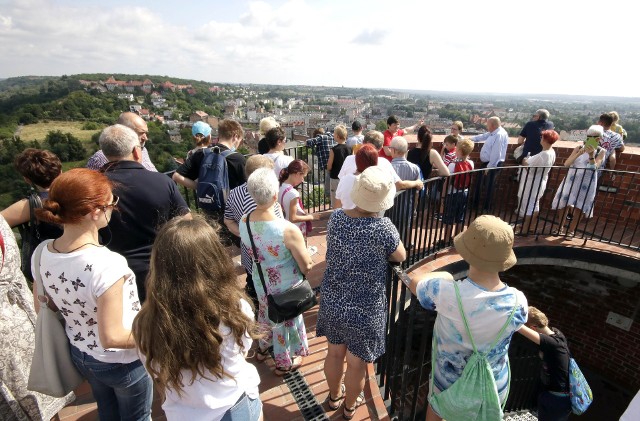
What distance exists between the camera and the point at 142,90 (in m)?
125

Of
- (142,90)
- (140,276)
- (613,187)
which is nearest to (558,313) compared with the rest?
(613,187)

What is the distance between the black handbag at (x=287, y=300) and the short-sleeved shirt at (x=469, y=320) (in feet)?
2.88

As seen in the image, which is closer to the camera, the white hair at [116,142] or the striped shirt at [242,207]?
the white hair at [116,142]

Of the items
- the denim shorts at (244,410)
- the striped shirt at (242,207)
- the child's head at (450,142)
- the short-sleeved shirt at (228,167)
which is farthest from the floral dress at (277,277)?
the child's head at (450,142)

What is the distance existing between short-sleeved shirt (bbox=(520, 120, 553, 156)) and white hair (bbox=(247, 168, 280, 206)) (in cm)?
546

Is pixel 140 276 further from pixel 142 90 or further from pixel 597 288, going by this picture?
pixel 142 90

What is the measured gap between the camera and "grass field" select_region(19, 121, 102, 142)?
53.2 metres

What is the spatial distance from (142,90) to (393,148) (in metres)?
144

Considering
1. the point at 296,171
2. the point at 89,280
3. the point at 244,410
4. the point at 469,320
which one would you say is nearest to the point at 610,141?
the point at 296,171

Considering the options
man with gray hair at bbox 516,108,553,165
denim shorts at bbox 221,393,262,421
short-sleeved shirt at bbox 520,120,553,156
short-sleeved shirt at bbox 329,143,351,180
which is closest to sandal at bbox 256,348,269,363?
denim shorts at bbox 221,393,262,421

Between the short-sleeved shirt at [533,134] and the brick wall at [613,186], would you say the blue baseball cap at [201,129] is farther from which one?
the short-sleeved shirt at [533,134]

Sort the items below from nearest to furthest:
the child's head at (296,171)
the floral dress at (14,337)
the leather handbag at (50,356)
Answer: the leather handbag at (50,356) < the floral dress at (14,337) < the child's head at (296,171)

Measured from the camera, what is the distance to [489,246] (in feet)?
5.53

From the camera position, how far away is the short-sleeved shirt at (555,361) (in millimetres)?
2469
